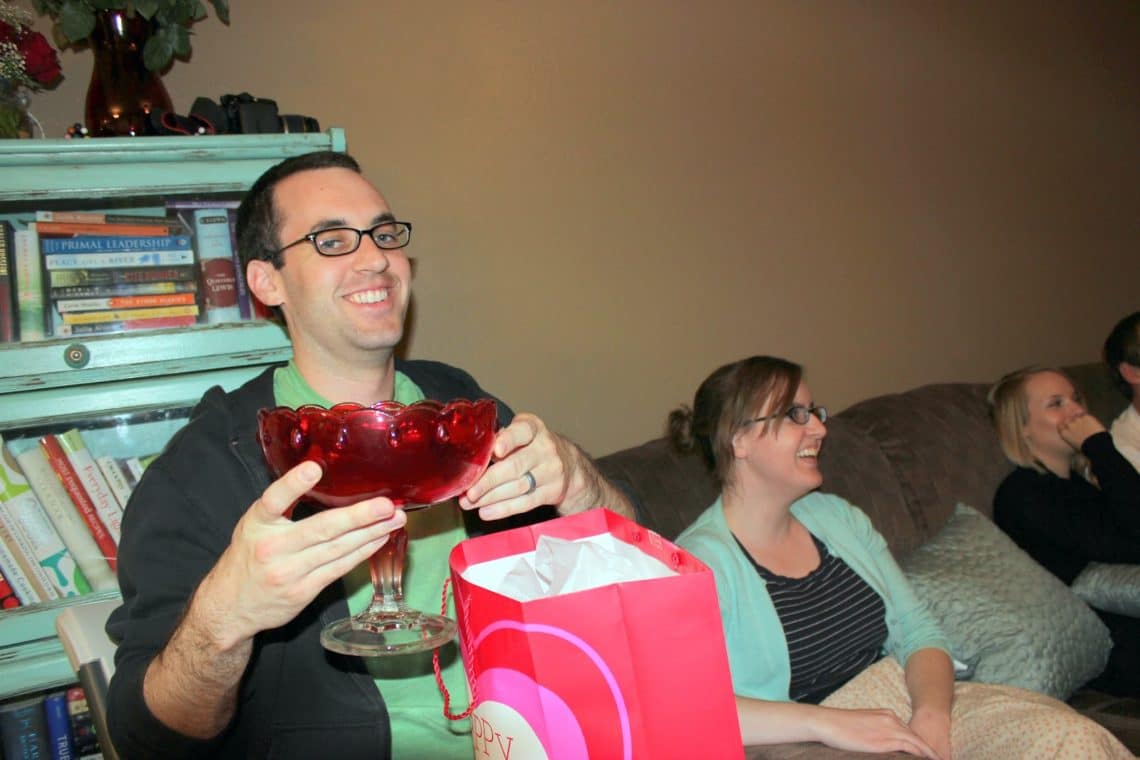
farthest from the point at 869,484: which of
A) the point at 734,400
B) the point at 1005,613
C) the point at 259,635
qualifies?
the point at 259,635

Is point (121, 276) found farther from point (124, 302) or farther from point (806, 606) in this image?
point (806, 606)

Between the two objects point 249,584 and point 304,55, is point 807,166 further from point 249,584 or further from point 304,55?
point 249,584

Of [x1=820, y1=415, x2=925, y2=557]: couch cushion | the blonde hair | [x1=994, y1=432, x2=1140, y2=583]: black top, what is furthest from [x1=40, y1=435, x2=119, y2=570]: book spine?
the blonde hair

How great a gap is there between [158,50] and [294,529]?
1.38m

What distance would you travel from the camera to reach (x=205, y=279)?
1.84 meters

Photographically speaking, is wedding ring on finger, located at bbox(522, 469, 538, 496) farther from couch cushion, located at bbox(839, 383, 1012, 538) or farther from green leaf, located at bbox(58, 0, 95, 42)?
couch cushion, located at bbox(839, 383, 1012, 538)

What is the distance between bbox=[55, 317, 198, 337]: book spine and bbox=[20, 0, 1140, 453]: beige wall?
1.64ft

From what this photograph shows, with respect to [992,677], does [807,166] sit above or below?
above

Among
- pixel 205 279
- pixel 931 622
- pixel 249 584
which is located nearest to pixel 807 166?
pixel 931 622

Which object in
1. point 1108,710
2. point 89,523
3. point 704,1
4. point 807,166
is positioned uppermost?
point 704,1

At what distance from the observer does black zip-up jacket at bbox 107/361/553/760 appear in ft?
4.18

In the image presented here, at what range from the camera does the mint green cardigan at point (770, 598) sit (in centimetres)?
180

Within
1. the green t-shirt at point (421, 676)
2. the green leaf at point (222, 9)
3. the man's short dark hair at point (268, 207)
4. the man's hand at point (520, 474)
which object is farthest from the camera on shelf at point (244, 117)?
the man's hand at point (520, 474)

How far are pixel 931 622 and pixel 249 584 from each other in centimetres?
157
